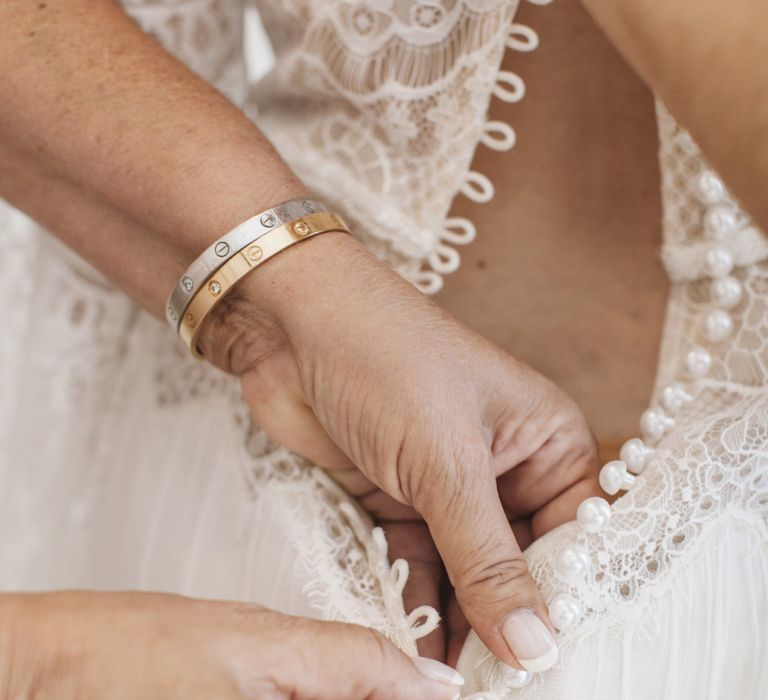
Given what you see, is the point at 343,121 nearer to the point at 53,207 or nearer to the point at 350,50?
the point at 350,50

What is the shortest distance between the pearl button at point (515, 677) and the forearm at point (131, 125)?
423 millimetres

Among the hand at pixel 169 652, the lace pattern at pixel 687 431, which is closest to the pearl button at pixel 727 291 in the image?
the lace pattern at pixel 687 431

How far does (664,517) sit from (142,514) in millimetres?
594

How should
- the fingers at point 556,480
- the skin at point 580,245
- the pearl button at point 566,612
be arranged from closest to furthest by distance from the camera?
the pearl button at point 566,612 < the fingers at point 556,480 < the skin at point 580,245

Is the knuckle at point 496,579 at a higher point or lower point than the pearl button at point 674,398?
lower

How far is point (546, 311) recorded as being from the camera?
36.1 inches

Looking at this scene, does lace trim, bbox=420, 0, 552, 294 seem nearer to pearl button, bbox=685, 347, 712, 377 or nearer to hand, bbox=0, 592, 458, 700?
pearl button, bbox=685, 347, 712, 377

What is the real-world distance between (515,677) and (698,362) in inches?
12.8

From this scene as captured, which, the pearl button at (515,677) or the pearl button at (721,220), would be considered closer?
the pearl button at (515,677)

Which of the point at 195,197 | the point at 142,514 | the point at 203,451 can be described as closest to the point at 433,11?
the point at 195,197

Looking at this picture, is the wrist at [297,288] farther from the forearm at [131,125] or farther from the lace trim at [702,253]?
the lace trim at [702,253]

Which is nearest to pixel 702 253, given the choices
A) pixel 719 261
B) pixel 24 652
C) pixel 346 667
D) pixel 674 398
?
pixel 719 261

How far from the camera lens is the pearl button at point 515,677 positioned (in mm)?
669

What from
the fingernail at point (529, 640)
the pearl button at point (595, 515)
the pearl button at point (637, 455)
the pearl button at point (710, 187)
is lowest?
the fingernail at point (529, 640)
